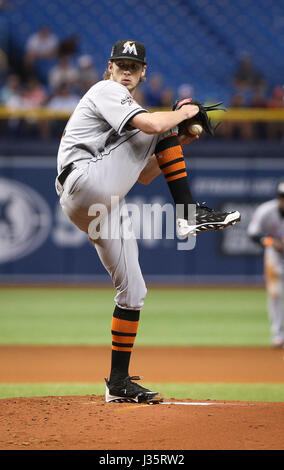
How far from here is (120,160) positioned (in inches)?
144

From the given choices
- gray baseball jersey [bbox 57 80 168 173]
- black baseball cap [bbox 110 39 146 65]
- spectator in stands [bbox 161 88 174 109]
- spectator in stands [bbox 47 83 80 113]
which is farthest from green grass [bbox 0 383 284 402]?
spectator in stands [bbox 47 83 80 113]

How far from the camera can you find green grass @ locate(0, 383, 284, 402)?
5.17 m

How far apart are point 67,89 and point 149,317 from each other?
5144mm

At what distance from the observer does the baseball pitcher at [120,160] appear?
3561 millimetres

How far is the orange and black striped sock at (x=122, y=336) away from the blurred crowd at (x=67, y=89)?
896 centimetres

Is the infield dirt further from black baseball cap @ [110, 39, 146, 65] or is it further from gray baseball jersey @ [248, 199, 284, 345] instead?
gray baseball jersey @ [248, 199, 284, 345]

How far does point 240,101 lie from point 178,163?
32.6 feet

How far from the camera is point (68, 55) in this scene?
45.7ft

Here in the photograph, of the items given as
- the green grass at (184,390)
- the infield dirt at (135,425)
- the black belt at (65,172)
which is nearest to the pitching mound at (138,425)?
the infield dirt at (135,425)

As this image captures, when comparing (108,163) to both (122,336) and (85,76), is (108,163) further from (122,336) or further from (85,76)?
(85,76)

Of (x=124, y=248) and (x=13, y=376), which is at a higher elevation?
(x=124, y=248)

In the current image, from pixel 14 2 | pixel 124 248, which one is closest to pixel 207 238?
pixel 14 2

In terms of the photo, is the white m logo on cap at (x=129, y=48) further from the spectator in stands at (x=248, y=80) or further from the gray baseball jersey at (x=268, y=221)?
the spectator in stands at (x=248, y=80)
